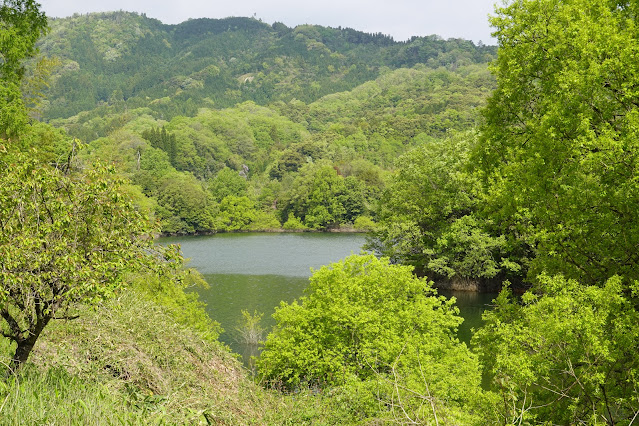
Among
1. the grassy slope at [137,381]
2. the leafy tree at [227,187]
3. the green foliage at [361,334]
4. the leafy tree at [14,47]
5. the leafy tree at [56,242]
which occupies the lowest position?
the leafy tree at [227,187]

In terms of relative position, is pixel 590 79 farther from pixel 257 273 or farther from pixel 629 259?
pixel 257 273

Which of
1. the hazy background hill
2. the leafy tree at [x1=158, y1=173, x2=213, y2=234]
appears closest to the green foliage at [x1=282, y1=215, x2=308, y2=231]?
the hazy background hill

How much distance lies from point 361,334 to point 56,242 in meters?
9.99

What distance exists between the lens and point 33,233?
640cm

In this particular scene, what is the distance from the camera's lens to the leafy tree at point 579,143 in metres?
8.63

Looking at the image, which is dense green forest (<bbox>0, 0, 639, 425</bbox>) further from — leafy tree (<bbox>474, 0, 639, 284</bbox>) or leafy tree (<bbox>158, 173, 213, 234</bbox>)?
leafy tree (<bbox>158, 173, 213, 234</bbox>)

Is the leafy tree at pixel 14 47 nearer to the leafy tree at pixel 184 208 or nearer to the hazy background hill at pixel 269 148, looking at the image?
the hazy background hill at pixel 269 148

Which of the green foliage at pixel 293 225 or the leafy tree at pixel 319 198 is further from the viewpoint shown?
the green foliage at pixel 293 225

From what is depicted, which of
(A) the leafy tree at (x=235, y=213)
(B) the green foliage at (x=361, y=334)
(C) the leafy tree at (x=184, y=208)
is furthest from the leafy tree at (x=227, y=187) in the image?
(B) the green foliage at (x=361, y=334)

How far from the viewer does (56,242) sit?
630 cm

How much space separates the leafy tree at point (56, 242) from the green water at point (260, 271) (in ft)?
46.6

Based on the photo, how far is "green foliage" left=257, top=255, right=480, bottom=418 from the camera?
44.9 feet

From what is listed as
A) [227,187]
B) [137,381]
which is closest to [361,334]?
[137,381]

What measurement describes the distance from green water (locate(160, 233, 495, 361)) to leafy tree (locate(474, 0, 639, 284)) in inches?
525
